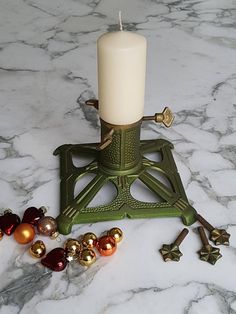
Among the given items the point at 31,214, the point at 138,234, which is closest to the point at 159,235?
the point at 138,234

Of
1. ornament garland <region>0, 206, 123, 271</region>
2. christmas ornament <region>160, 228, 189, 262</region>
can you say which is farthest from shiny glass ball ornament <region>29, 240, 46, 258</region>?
christmas ornament <region>160, 228, 189, 262</region>

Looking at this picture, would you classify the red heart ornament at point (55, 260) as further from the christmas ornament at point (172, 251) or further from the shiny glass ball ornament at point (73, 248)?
the christmas ornament at point (172, 251)

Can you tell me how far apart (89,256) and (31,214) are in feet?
0.36

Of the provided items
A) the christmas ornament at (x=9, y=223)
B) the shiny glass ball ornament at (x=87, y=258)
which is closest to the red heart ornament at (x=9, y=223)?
the christmas ornament at (x=9, y=223)

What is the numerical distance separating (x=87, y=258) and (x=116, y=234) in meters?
0.05

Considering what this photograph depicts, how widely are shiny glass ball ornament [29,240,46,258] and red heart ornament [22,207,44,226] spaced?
0.04 m

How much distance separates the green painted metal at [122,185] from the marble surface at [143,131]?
0.05 ft

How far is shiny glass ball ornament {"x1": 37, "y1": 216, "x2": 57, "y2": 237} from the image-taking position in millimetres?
640

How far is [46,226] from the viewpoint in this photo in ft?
2.10

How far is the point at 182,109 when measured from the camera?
3.02ft

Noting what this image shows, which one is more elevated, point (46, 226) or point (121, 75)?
point (121, 75)

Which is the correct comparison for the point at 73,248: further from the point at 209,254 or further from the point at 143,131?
the point at 143,131

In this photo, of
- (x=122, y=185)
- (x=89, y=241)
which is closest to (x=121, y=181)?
(x=122, y=185)

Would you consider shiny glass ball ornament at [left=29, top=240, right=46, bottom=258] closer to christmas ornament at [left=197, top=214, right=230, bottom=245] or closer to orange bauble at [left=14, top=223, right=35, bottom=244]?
orange bauble at [left=14, top=223, right=35, bottom=244]
